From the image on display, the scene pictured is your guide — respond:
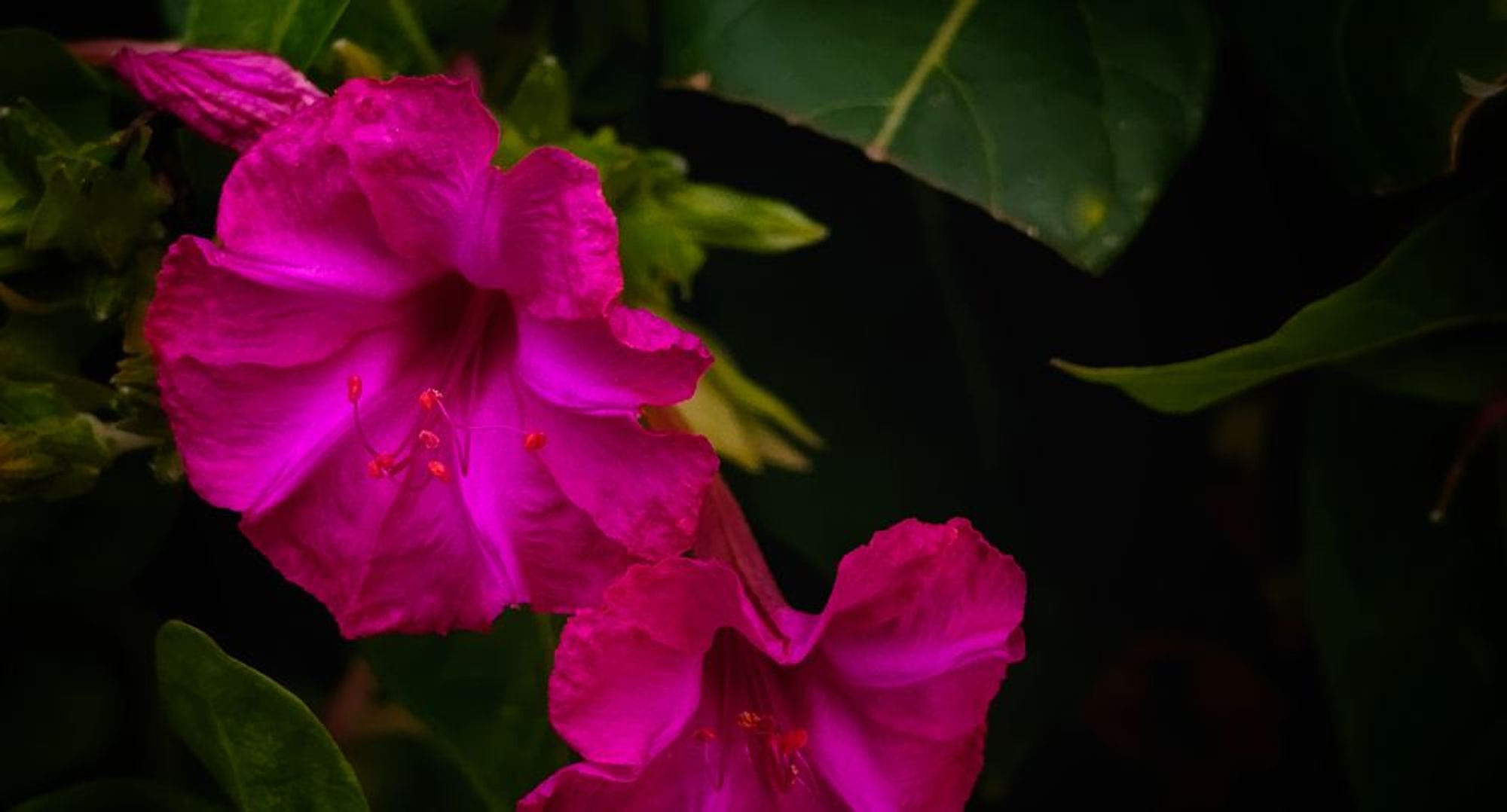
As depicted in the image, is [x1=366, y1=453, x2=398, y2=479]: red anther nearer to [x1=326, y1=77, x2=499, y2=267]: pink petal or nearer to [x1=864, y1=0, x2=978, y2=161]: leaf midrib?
[x1=326, y1=77, x2=499, y2=267]: pink petal

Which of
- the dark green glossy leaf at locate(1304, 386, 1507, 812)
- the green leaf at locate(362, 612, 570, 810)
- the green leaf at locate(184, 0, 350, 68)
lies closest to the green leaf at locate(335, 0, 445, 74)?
the green leaf at locate(184, 0, 350, 68)

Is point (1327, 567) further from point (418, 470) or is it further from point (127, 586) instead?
point (127, 586)

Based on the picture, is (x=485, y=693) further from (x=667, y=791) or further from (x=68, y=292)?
(x=68, y=292)

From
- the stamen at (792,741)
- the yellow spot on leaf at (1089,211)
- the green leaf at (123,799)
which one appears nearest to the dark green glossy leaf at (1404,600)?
the yellow spot on leaf at (1089,211)

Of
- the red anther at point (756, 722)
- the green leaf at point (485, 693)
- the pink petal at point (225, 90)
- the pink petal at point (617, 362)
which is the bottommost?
the green leaf at point (485, 693)

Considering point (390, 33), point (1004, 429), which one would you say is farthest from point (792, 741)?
point (1004, 429)

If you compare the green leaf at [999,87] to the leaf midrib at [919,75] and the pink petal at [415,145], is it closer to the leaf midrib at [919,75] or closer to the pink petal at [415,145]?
the leaf midrib at [919,75]
